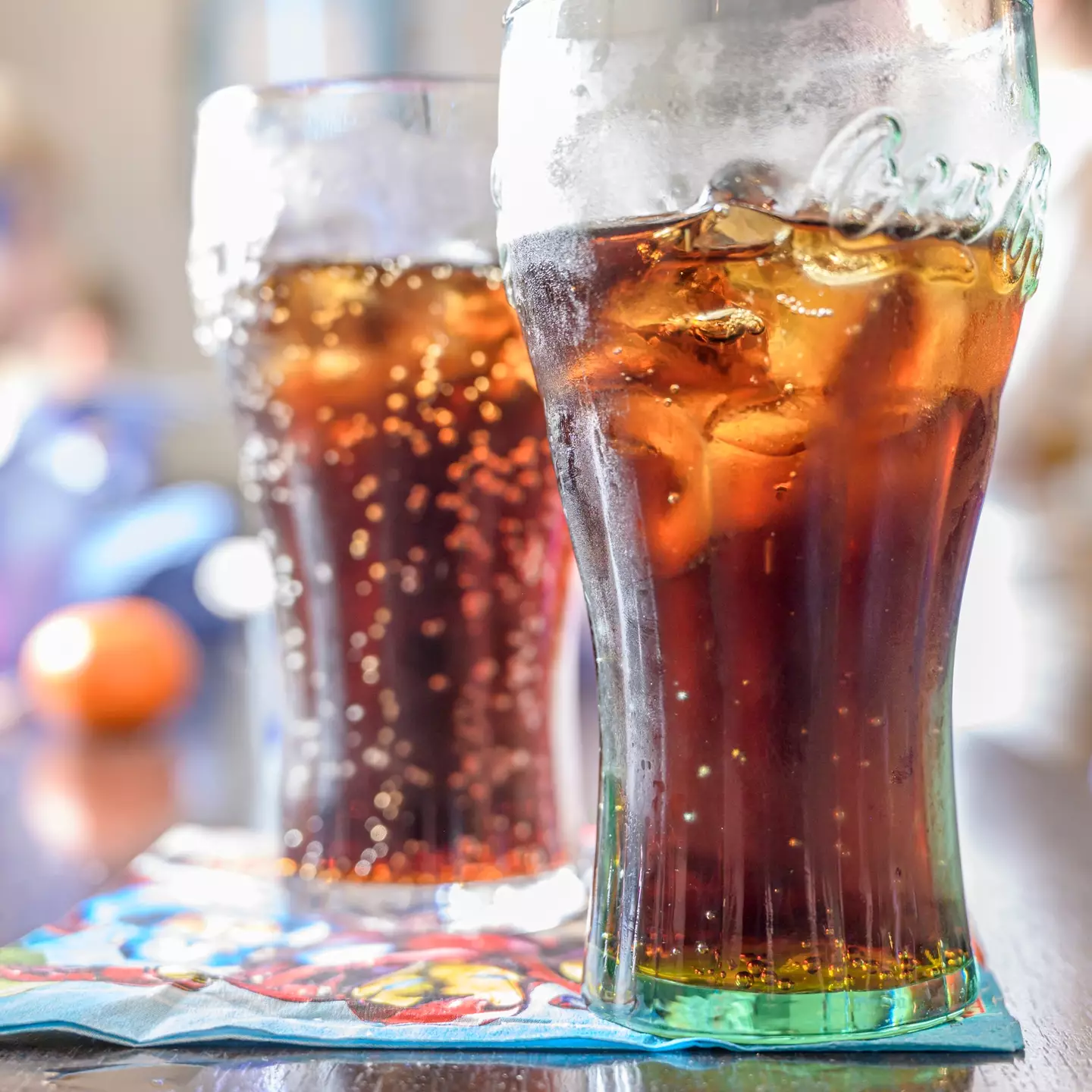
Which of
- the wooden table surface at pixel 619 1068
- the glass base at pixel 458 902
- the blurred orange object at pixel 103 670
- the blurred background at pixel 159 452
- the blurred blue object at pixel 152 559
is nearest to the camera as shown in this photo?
the wooden table surface at pixel 619 1068

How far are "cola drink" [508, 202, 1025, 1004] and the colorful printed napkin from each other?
0.03 metres

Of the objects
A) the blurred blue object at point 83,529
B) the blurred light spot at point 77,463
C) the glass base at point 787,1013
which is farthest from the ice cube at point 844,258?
the blurred light spot at point 77,463

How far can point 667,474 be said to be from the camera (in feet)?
1.33

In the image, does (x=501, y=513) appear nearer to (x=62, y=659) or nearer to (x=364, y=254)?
(x=364, y=254)

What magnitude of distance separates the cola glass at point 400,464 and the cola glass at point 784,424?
179 millimetres

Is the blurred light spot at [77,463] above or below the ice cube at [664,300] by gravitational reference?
above

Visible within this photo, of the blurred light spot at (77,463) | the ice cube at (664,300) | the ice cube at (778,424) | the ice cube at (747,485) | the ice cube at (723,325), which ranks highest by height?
the blurred light spot at (77,463)

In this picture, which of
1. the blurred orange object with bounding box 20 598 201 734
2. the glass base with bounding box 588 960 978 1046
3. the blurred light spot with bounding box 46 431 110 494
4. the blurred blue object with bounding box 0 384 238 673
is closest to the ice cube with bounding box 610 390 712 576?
the glass base with bounding box 588 960 978 1046

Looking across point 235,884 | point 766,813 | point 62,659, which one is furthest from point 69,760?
point 766,813

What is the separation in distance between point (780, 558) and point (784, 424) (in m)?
0.04

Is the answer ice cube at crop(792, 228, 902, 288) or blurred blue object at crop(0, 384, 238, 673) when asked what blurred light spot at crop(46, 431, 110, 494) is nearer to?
blurred blue object at crop(0, 384, 238, 673)

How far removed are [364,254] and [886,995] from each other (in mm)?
358

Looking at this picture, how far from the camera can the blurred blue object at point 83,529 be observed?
1.59 m

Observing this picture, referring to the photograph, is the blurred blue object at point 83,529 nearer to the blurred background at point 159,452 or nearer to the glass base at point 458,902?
the blurred background at point 159,452
